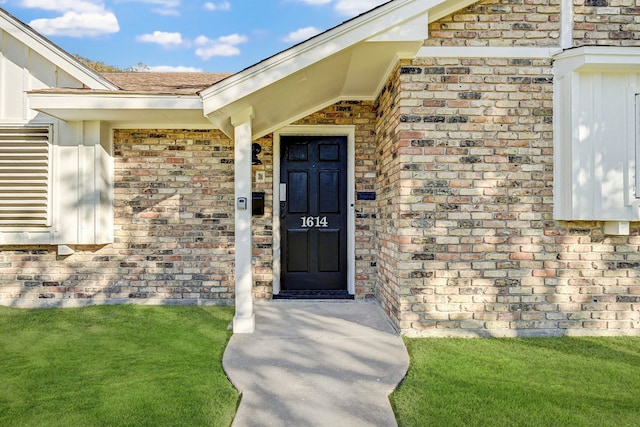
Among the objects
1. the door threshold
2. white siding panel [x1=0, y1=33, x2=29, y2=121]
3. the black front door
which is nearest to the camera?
white siding panel [x1=0, y1=33, x2=29, y2=121]

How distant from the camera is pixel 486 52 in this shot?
365cm

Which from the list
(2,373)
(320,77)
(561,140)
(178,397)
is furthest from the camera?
(320,77)

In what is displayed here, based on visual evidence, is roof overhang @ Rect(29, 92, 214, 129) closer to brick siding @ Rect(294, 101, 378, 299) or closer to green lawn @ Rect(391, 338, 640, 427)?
brick siding @ Rect(294, 101, 378, 299)

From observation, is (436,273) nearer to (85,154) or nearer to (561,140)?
(561,140)

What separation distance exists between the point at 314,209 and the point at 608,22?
3613 millimetres

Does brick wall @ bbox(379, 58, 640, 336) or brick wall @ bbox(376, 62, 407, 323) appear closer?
brick wall @ bbox(379, 58, 640, 336)

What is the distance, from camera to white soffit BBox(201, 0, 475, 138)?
3.38 m

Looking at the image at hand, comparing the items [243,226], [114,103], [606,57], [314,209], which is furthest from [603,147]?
[114,103]

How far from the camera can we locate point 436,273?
3648 millimetres

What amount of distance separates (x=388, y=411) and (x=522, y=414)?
2.55ft

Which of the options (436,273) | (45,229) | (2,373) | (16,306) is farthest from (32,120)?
(436,273)

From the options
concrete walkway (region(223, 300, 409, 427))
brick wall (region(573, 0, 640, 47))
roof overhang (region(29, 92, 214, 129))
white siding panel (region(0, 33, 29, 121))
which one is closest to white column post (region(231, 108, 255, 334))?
concrete walkway (region(223, 300, 409, 427))

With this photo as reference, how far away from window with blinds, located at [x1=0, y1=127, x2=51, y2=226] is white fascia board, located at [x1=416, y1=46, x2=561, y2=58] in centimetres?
433

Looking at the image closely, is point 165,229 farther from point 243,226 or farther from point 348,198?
point 348,198
